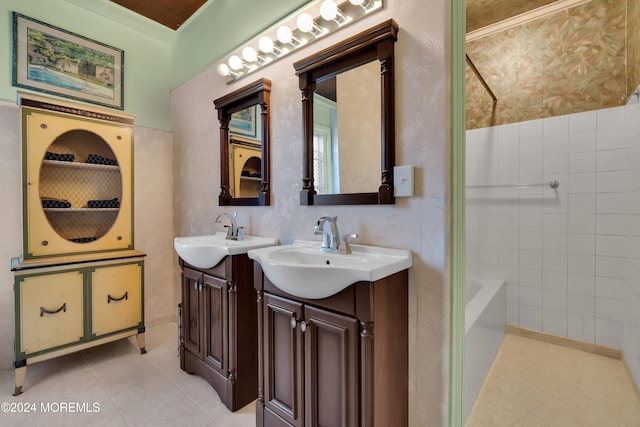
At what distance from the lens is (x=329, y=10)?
144 cm

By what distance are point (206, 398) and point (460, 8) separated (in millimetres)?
2313

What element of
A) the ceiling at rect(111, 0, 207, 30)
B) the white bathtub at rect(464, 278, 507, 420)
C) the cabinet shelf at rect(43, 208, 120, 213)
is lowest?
the white bathtub at rect(464, 278, 507, 420)

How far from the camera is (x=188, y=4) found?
2.36 metres

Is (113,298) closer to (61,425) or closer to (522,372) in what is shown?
(61,425)

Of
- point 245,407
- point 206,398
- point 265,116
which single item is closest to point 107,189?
point 265,116

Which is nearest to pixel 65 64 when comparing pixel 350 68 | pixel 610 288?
pixel 350 68

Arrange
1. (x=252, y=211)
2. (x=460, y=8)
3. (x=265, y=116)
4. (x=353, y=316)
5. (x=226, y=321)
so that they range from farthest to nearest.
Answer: (x=252, y=211) < (x=265, y=116) < (x=226, y=321) < (x=460, y=8) < (x=353, y=316)

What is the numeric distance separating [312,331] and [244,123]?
1.52 meters

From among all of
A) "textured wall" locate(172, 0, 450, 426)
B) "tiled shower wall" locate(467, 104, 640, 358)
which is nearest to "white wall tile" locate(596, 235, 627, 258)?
"tiled shower wall" locate(467, 104, 640, 358)

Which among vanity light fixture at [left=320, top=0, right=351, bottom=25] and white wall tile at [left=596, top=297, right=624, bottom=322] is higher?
vanity light fixture at [left=320, top=0, right=351, bottom=25]

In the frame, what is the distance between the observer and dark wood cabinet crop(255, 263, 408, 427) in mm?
1025

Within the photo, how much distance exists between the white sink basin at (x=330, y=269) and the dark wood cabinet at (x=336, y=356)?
0.06 metres

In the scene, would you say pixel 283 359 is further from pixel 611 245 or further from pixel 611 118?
pixel 611 118

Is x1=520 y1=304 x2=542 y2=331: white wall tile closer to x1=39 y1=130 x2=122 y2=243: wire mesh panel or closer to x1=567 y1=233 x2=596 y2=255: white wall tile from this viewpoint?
x1=567 y1=233 x2=596 y2=255: white wall tile
